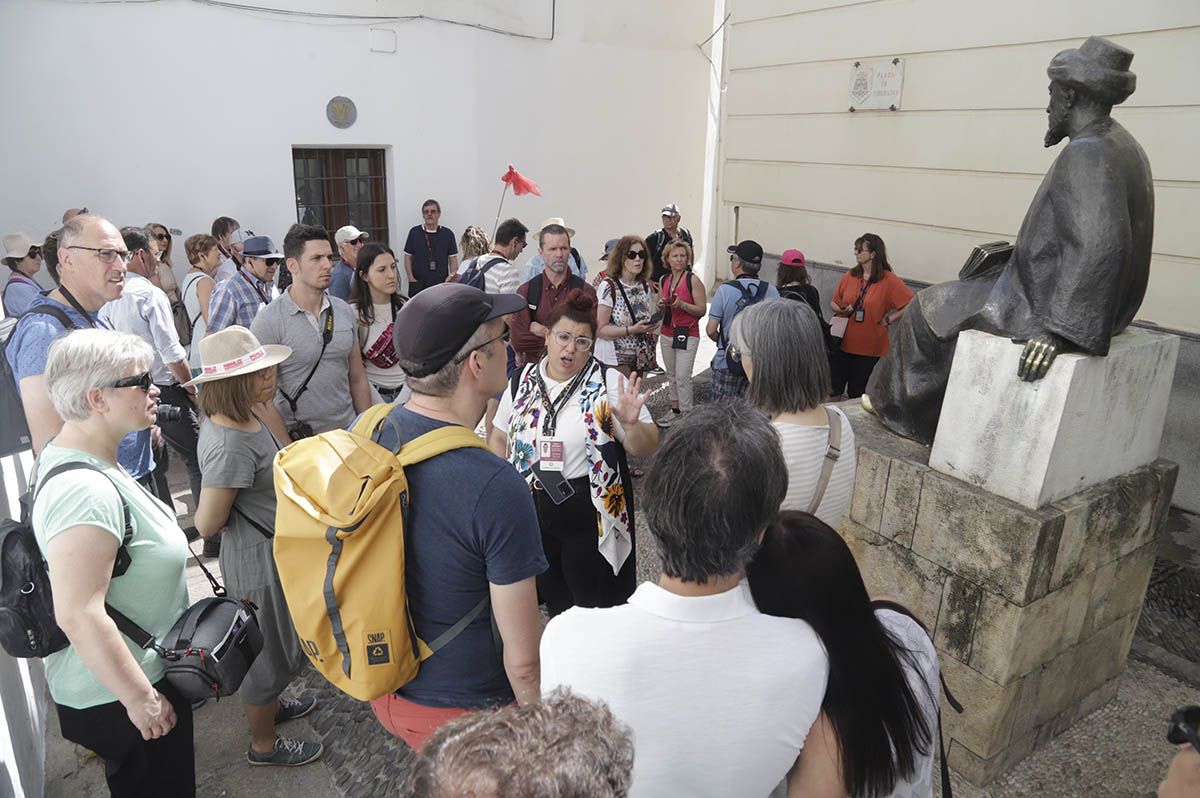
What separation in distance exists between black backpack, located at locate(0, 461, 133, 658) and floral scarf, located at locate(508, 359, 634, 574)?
4.68ft

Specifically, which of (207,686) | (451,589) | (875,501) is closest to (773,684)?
(451,589)

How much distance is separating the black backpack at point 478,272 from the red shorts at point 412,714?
368 cm

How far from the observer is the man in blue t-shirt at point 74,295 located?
293 centimetres

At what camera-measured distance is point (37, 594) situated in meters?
1.94

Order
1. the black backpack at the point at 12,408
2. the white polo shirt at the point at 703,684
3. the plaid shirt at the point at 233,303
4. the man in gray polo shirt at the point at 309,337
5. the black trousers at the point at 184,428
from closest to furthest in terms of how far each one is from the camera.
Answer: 1. the white polo shirt at the point at 703,684
2. the black backpack at the point at 12,408
3. the man in gray polo shirt at the point at 309,337
4. the black trousers at the point at 184,428
5. the plaid shirt at the point at 233,303

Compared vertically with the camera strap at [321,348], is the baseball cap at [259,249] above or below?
above

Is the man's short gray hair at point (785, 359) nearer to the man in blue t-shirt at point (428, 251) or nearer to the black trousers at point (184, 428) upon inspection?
the black trousers at point (184, 428)

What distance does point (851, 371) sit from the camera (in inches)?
244

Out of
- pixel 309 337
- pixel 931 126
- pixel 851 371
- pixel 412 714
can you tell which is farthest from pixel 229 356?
pixel 931 126

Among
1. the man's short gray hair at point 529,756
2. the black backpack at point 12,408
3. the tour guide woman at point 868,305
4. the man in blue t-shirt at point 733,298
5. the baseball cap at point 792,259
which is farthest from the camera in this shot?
the tour guide woman at point 868,305

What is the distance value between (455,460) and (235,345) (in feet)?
4.82

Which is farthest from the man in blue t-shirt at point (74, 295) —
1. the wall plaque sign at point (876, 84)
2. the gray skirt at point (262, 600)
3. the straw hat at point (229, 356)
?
the wall plaque sign at point (876, 84)

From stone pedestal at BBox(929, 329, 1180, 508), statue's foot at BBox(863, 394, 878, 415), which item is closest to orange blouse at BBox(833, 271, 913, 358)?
statue's foot at BBox(863, 394, 878, 415)

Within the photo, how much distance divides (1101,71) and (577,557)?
247 centimetres
